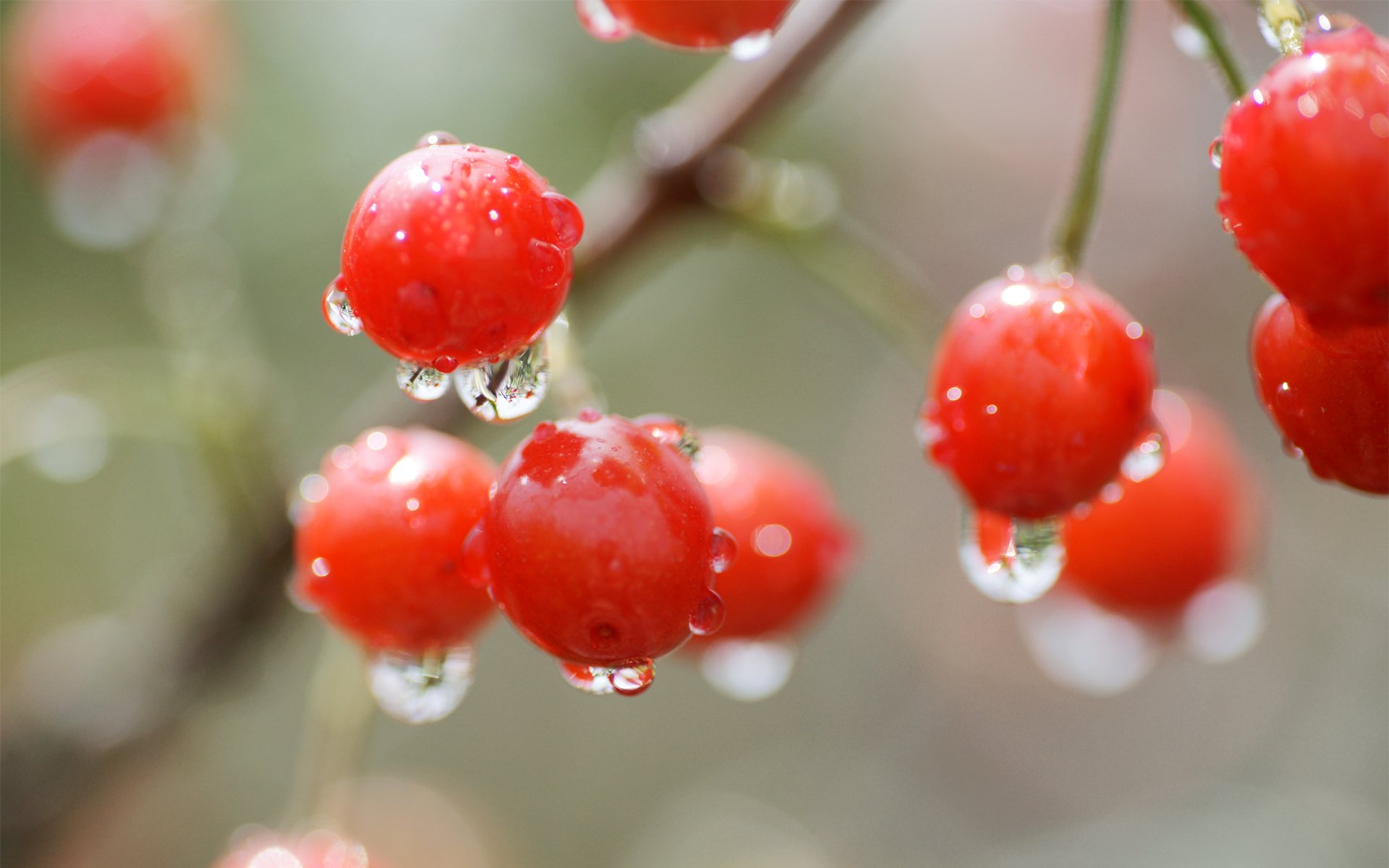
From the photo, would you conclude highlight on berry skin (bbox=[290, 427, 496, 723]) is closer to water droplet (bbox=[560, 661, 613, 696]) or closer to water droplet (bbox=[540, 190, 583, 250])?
water droplet (bbox=[560, 661, 613, 696])

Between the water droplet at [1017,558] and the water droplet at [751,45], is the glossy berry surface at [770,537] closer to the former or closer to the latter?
the water droplet at [1017,558]

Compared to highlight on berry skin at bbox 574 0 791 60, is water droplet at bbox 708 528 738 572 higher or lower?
lower

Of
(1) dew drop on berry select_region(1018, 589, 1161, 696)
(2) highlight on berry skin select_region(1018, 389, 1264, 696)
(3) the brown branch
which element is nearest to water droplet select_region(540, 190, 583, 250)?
(3) the brown branch

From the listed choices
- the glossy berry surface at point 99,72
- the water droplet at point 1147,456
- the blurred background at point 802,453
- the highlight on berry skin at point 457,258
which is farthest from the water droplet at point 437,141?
the glossy berry surface at point 99,72

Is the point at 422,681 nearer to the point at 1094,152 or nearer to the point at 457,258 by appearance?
the point at 457,258

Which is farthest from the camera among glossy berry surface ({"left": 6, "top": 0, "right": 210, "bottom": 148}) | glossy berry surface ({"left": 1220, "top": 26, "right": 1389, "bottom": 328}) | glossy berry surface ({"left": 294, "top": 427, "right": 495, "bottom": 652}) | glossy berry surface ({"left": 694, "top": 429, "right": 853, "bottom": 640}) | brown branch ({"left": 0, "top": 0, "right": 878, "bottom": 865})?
glossy berry surface ({"left": 6, "top": 0, "right": 210, "bottom": 148})

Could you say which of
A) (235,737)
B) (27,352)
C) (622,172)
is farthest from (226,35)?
(235,737)

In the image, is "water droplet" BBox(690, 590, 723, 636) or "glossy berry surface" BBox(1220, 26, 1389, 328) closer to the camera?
"glossy berry surface" BBox(1220, 26, 1389, 328)
